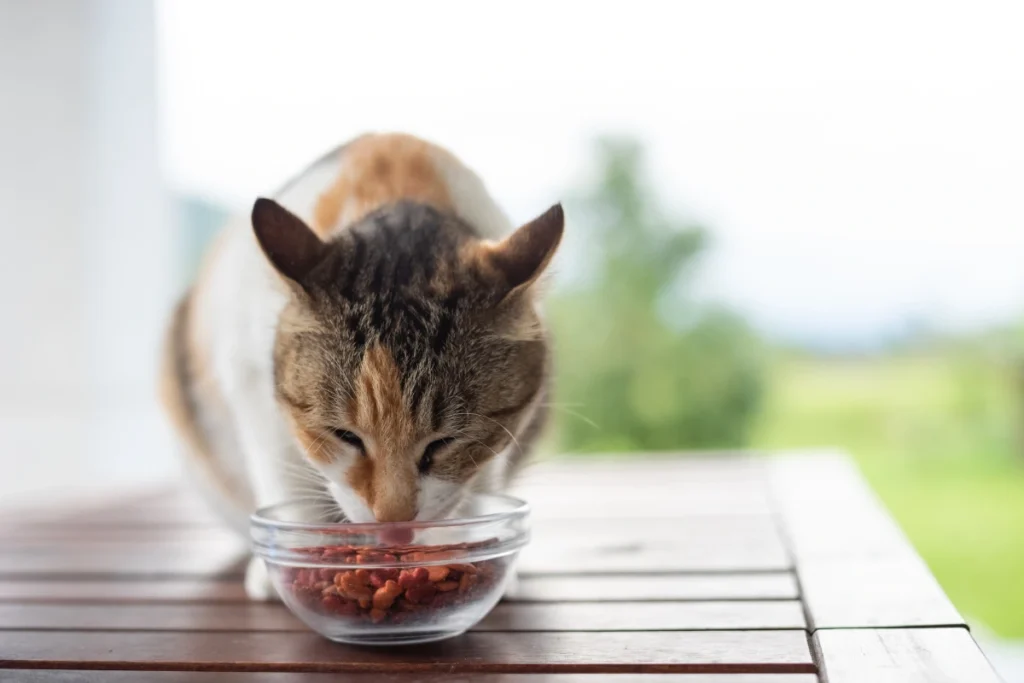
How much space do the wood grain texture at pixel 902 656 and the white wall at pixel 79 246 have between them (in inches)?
104

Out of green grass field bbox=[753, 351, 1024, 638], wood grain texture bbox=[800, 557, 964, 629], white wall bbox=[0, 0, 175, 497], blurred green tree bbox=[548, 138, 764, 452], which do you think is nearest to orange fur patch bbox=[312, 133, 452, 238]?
wood grain texture bbox=[800, 557, 964, 629]

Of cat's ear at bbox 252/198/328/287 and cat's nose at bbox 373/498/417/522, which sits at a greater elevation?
cat's ear at bbox 252/198/328/287

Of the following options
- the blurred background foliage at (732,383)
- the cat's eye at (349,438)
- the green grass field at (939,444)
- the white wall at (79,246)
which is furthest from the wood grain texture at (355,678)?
the green grass field at (939,444)

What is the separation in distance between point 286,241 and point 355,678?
0.50m

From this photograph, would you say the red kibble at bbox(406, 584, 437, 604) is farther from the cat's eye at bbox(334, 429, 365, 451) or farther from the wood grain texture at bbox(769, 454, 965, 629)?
the wood grain texture at bbox(769, 454, 965, 629)

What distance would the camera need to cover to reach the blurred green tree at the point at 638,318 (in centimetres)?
417

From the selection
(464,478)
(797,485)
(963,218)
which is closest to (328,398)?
(464,478)

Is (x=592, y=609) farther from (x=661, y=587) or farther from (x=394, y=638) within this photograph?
(x=394, y=638)

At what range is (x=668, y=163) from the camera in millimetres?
4156

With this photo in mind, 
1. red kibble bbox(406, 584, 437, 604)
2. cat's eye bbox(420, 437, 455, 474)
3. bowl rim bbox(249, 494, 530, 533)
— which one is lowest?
red kibble bbox(406, 584, 437, 604)

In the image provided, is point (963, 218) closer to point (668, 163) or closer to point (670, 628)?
point (668, 163)

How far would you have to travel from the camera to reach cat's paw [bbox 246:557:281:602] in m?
1.46

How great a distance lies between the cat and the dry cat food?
5 cm

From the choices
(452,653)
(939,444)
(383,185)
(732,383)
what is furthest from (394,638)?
(939,444)
